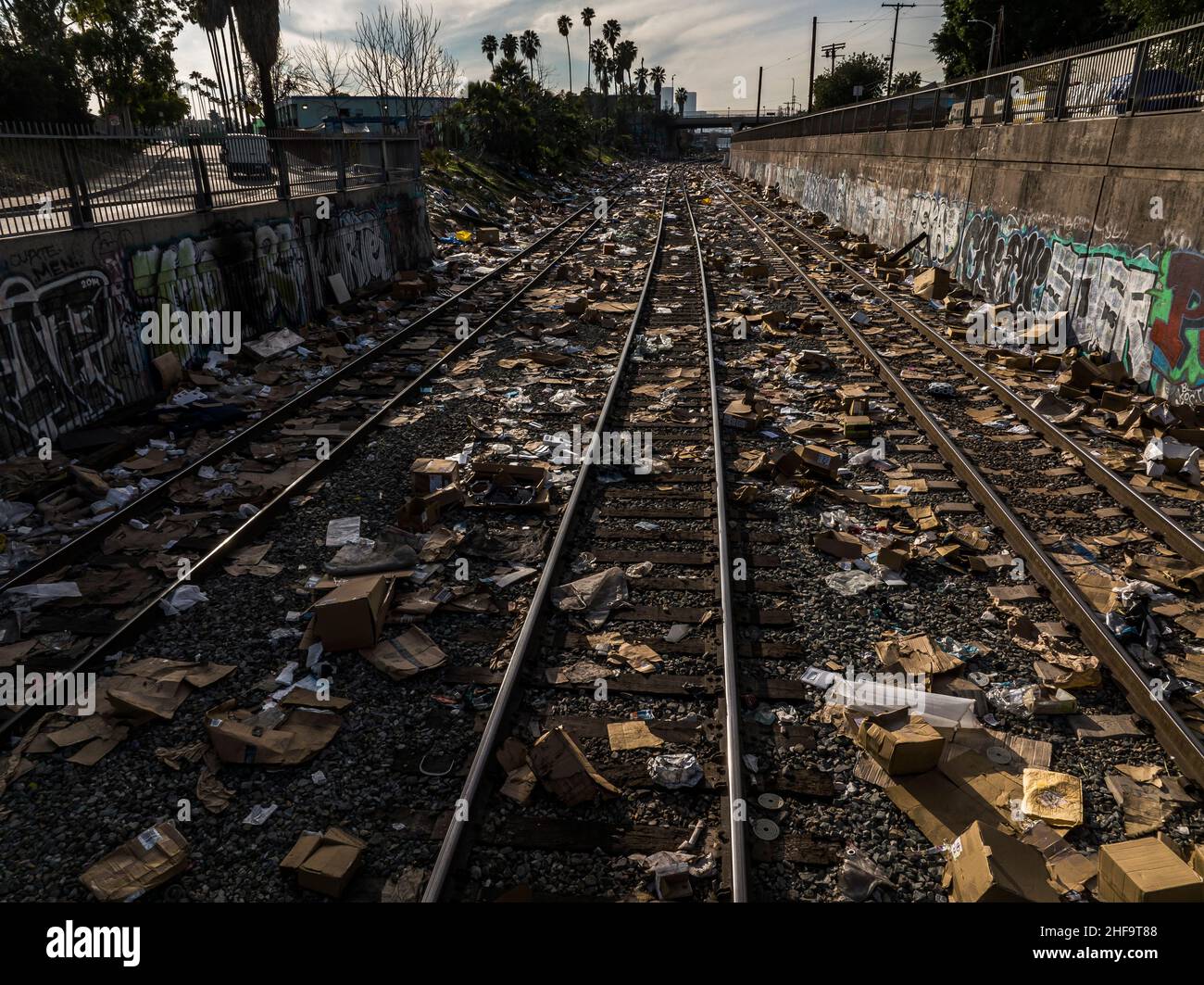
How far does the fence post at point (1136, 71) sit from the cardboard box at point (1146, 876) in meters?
10.6

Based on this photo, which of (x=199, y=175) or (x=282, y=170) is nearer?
(x=199, y=175)

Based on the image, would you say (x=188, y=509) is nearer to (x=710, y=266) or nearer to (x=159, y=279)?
(x=159, y=279)

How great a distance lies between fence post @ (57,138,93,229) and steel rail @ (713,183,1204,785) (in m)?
9.91

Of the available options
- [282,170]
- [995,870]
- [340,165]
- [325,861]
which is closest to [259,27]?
[340,165]

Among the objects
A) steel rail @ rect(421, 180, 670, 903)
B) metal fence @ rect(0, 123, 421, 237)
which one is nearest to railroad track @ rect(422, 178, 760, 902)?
steel rail @ rect(421, 180, 670, 903)

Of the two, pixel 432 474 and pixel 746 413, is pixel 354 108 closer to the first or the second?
pixel 746 413

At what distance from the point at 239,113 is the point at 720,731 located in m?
35.4

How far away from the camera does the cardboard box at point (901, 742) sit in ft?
12.8

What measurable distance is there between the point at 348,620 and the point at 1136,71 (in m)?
12.2

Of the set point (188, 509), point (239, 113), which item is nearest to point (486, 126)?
point (239, 113)

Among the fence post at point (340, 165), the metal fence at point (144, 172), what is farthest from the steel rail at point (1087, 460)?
the fence post at point (340, 165)

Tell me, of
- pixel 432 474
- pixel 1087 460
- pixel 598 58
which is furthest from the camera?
pixel 598 58

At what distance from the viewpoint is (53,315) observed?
7969 millimetres

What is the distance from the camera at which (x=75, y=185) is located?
8.27 m
